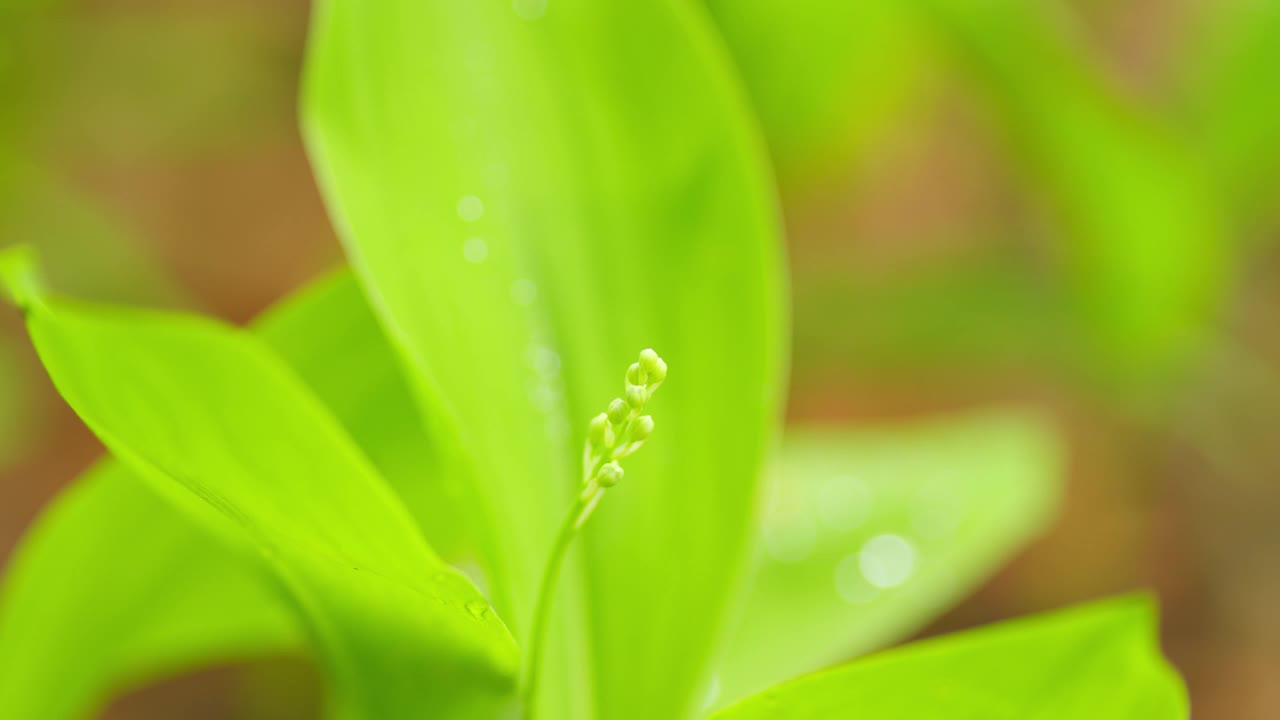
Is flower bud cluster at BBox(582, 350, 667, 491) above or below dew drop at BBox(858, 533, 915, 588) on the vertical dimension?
above

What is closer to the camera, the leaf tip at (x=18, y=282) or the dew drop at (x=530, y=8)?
the leaf tip at (x=18, y=282)

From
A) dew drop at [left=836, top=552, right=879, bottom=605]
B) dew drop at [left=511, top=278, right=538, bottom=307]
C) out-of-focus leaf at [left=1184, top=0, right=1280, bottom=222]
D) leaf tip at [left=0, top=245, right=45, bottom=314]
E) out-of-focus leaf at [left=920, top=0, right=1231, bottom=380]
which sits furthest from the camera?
out-of-focus leaf at [left=1184, top=0, right=1280, bottom=222]

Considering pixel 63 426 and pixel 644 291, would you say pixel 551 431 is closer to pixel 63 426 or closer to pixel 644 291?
pixel 644 291

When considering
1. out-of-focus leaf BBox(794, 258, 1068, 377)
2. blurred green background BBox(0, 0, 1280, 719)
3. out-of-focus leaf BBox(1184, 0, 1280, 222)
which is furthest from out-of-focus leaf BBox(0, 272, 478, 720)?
out-of-focus leaf BBox(1184, 0, 1280, 222)

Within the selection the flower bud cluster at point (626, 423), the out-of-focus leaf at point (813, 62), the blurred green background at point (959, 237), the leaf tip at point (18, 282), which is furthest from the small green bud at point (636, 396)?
the out-of-focus leaf at point (813, 62)

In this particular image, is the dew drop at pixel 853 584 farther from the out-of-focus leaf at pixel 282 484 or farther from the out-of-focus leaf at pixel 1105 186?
the out-of-focus leaf at pixel 1105 186

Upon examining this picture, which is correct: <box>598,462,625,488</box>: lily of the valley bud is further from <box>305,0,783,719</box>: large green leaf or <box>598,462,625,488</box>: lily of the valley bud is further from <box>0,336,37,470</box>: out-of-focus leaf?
<box>0,336,37,470</box>: out-of-focus leaf

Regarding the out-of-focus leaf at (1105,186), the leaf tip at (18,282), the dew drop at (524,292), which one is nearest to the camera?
the leaf tip at (18,282)

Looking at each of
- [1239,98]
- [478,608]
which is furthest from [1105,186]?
[478,608]
